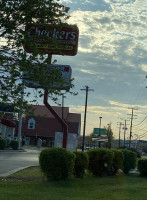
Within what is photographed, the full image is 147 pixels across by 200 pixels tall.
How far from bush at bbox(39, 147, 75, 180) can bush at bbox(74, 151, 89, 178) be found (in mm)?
1059

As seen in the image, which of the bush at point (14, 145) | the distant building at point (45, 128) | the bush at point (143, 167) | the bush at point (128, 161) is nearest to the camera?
the bush at point (143, 167)

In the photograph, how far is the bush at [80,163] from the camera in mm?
14055

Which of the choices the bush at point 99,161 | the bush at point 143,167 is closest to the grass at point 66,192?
the bush at point 99,161

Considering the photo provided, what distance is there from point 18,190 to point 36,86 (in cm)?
338

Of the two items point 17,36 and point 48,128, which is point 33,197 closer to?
point 17,36

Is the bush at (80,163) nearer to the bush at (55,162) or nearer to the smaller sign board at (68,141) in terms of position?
the bush at (55,162)

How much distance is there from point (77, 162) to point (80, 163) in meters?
0.13

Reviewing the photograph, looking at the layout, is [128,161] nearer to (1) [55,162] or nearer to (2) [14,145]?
(1) [55,162]

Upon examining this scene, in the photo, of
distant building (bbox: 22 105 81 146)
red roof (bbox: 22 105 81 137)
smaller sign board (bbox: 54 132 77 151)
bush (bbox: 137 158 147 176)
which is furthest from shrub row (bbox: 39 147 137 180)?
distant building (bbox: 22 105 81 146)

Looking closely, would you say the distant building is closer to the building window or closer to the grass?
the building window

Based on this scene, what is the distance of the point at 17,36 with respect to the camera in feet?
33.2

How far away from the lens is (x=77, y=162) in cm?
1405

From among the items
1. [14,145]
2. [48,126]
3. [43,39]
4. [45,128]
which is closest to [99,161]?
[43,39]

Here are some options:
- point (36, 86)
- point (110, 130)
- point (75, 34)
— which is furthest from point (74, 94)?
point (110, 130)
